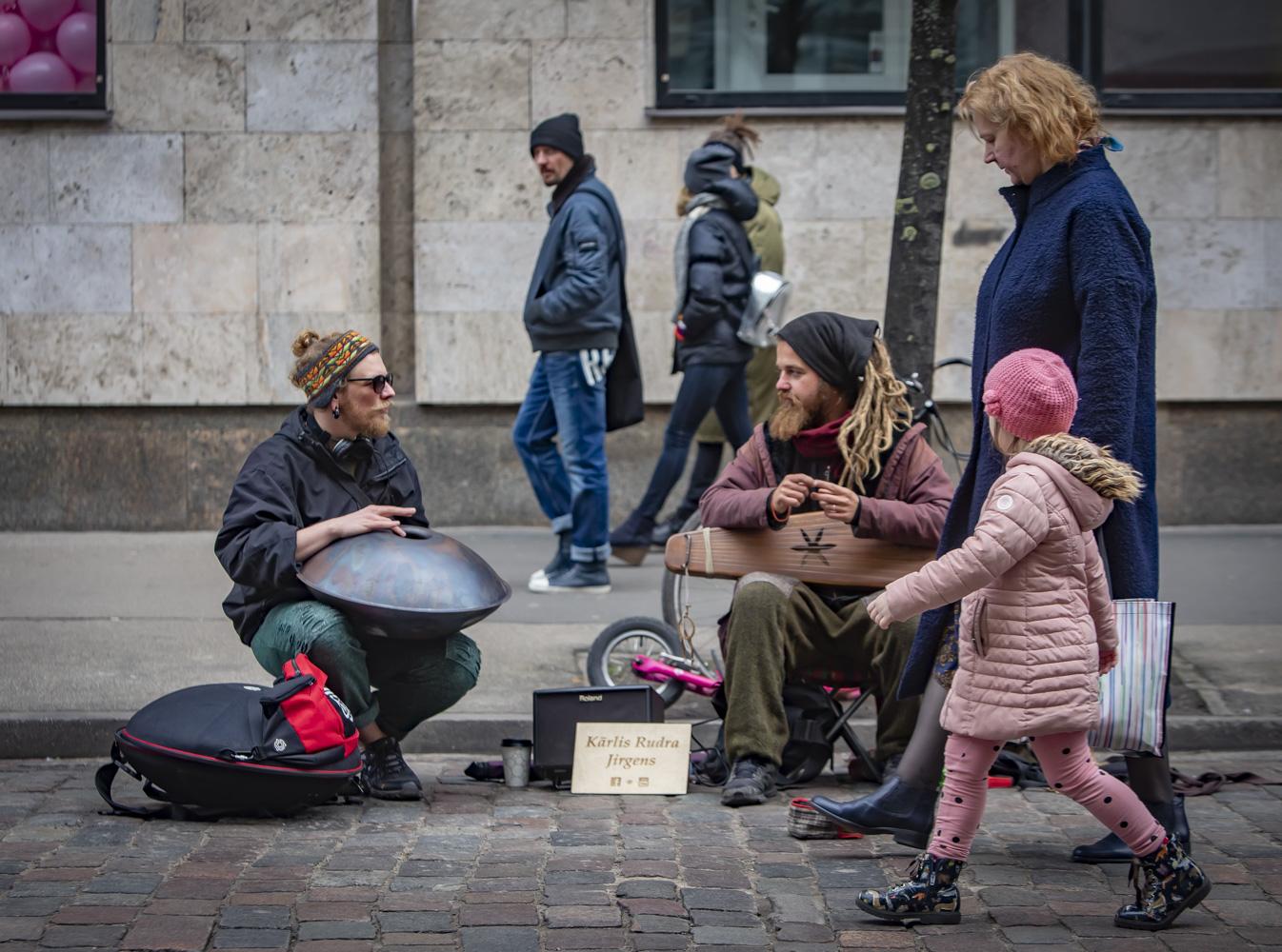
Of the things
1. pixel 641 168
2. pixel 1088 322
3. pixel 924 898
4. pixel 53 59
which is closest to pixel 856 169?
pixel 641 168

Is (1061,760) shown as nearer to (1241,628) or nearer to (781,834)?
(781,834)

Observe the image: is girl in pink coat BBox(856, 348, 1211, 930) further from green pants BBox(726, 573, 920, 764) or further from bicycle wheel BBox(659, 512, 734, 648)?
bicycle wheel BBox(659, 512, 734, 648)

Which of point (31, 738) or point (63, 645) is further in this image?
point (63, 645)

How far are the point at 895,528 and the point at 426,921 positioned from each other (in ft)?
6.44

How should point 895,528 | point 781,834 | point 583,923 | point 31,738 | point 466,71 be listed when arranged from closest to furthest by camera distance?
point 583,923, point 781,834, point 895,528, point 31,738, point 466,71

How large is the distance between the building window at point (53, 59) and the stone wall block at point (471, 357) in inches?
85.8

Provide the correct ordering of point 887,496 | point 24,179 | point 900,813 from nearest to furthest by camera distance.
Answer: point 900,813 → point 887,496 → point 24,179

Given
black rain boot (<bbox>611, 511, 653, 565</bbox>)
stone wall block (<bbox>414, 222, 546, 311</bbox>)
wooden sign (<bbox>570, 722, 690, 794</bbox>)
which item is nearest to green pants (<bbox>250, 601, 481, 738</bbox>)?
wooden sign (<bbox>570, 722, 690, 794</bbox>)

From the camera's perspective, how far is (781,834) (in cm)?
486

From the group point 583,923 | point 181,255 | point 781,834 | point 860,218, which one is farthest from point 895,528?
point 181,255

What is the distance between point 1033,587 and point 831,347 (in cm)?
158

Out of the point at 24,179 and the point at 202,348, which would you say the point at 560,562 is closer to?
the point at 202,348

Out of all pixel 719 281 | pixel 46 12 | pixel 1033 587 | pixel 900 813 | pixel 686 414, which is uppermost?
pixel 46 12

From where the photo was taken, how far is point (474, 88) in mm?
9797
